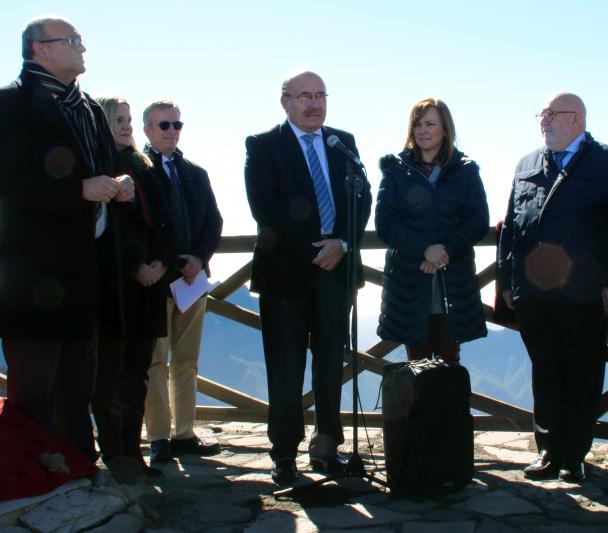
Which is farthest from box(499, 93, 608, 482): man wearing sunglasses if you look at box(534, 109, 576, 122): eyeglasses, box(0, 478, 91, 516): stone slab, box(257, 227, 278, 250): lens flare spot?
box(0, 478, 91, 516): stone slab

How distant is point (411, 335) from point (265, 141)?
1227 mm

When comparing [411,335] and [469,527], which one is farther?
[411,335]

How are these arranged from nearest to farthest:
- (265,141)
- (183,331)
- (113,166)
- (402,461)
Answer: (113,166), (402,461), (265,141), (183,331)

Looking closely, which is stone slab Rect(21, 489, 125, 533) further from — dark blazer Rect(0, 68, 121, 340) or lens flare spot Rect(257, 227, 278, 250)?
lens flare spot Rect(257, 227, 278, 250)

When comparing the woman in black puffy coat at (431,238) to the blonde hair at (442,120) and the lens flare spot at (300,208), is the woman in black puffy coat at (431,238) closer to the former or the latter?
the blonde hair at (442,120)

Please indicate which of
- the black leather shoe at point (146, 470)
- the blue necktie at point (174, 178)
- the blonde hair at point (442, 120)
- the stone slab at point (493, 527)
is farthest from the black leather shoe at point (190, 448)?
the blonde hair at point (442, 120)

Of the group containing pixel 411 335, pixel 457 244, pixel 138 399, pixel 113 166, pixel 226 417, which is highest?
pixel 113 166

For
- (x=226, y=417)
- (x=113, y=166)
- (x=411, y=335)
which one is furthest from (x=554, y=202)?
(x=226, y=417)

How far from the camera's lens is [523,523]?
3.16m

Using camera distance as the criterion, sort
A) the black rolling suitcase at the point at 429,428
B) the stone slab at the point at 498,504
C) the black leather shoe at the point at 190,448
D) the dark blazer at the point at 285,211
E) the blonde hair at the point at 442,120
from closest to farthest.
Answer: the stone slab at the point at 498,504
the black rolling suitcase at the point at 429,428
the dark blazer at the point at 285,211
the blonde hair at the point at 442,120
the black leather shoe at the point at 190,448

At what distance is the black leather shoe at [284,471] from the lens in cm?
381

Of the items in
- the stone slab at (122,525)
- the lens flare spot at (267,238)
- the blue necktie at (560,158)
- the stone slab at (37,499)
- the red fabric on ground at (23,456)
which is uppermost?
the blue necktie at (560,158)

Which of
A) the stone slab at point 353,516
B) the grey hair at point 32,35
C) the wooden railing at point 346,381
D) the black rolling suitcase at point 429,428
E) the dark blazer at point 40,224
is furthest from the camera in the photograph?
the wooden railing at point 346,381

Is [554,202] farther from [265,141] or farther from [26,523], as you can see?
[26,523]
